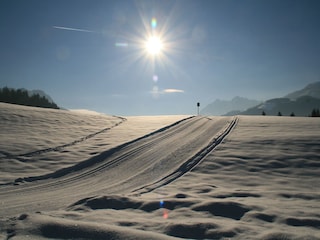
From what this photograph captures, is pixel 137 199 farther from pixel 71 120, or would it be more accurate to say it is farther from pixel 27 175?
pixel 71 120

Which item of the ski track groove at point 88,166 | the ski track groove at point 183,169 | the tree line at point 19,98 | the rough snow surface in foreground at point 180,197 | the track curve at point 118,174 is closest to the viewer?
the rough snow surface in foreground at point 180,197

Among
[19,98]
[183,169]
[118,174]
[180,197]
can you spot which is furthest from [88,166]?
[19,98]

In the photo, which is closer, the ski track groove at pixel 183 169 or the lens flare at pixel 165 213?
the lens flare at pixel 165 213

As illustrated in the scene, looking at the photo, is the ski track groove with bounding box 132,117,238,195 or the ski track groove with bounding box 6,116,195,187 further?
the ski track groove with bounding box 6,116,195,187

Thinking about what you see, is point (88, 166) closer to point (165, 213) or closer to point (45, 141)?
point (45, 141)

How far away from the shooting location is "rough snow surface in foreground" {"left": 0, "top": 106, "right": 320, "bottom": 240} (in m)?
4.88

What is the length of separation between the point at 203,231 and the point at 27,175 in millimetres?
7391

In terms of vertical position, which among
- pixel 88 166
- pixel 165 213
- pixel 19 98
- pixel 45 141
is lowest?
pixel 165 213

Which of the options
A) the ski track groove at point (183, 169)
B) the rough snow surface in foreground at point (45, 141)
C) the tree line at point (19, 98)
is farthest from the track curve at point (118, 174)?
the tree line at point (19, 98)

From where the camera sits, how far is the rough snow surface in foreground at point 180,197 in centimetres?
488

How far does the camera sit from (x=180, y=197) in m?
7.17

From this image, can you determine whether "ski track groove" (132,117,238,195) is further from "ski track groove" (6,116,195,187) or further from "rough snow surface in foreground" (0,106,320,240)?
"ski track groove" (6,116,195,187)

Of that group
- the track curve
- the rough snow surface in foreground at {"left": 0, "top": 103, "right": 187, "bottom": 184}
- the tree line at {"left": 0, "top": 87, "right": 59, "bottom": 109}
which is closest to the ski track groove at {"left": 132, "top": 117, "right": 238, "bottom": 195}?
the track curve

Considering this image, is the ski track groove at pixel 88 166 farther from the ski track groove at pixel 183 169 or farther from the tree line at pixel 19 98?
the tree line at pixel 19 98
